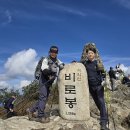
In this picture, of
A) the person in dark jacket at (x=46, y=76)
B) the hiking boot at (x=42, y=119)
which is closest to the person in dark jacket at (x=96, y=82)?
the person in dark jacket at (x=46, y=76)

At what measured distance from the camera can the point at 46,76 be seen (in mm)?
11492

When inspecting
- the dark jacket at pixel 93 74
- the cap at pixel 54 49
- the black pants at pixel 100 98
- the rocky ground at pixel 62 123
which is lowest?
the rocky ground at pixel 62 123

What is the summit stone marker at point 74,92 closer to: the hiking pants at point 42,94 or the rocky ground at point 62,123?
the rocky ground at point 62,123

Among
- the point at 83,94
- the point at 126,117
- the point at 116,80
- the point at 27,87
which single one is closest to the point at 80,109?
the point at 83,94

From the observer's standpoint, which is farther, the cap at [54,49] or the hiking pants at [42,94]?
the hiking pants at [42,94]

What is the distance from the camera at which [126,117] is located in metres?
13.9

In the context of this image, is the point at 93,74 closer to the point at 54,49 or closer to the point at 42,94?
the point at 54,49

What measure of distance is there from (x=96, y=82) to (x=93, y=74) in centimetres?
28

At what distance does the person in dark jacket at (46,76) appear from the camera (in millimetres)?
11227

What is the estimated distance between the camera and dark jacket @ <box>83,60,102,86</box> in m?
11.4

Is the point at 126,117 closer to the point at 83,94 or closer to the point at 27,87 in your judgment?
the point at 83,94

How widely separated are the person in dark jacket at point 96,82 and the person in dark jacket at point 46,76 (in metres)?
1.00

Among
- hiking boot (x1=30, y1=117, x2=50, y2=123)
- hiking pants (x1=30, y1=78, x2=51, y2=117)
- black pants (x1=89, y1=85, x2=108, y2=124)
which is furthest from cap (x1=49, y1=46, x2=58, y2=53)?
hiking boot (x1=30, y1=117, x2=50, y2=123)

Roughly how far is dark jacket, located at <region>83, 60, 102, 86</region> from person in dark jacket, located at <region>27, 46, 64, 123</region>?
0.95 meters
